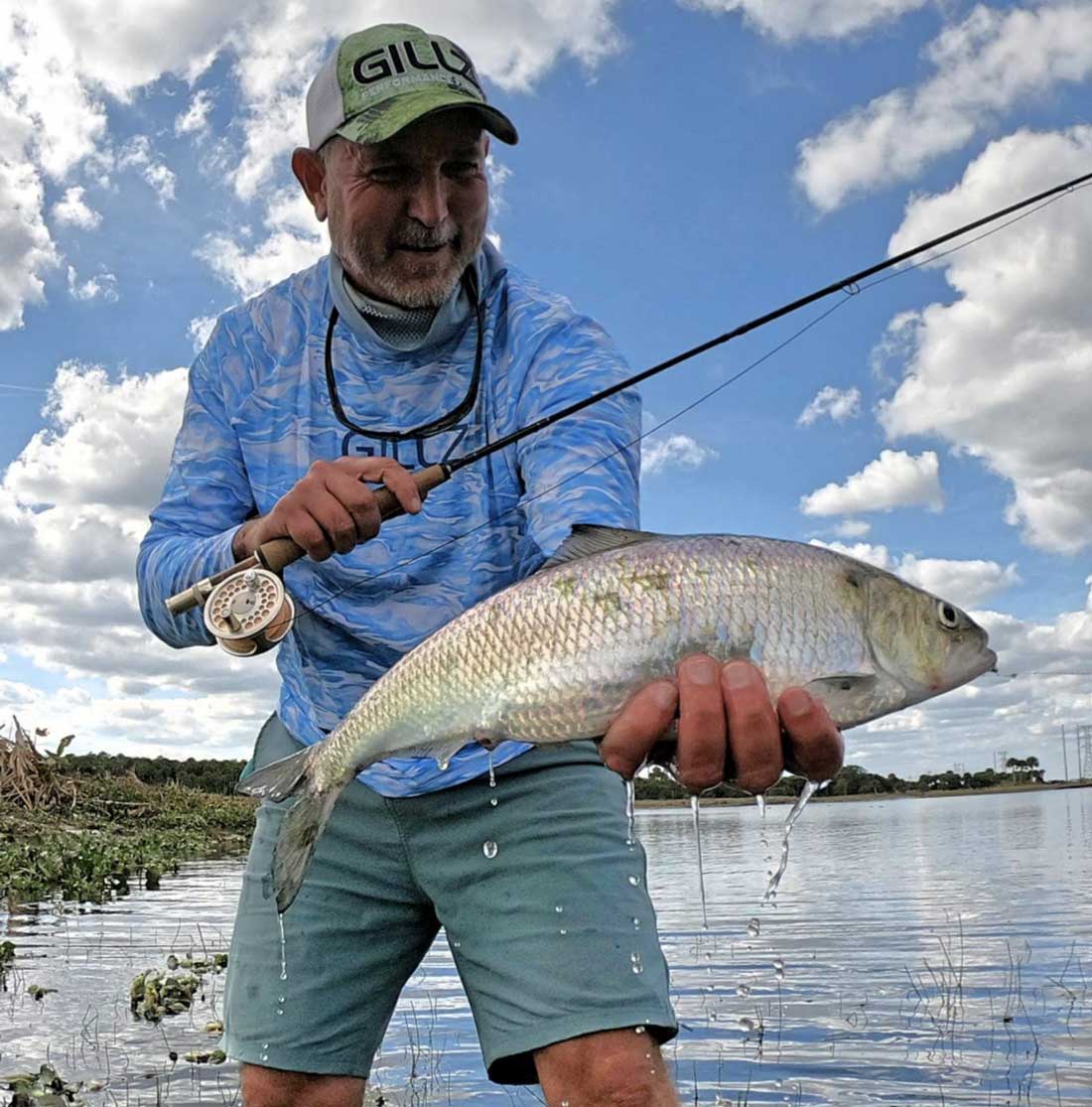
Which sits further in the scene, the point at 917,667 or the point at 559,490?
the point at 559,490

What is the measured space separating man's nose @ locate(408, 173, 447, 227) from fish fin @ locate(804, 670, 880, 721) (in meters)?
1.83

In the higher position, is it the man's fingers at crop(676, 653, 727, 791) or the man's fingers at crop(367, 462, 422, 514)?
the man's fingers at crop(367, 462, 422, 514)

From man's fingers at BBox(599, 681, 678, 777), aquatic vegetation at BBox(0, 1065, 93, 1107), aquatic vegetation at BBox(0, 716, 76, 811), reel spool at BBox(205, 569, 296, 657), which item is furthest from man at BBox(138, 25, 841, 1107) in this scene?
aquatic vegetation at BBox(0, 716, 76, 811)

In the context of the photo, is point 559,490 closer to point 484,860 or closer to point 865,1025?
point 484,860

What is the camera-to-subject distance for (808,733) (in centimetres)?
289

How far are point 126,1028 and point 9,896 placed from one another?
7734 mm

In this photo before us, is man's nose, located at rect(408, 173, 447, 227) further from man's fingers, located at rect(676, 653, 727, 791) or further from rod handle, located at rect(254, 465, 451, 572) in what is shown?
man's fingers, located at rect(676, 653, 727, 791)

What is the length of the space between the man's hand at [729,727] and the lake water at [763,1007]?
206 inches

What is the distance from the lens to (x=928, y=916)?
60.4 feet

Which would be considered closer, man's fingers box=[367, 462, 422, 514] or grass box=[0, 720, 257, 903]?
man's fingers box=[367, 462, 422, 514]

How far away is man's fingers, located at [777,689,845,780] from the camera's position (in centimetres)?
288

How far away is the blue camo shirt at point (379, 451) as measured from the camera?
3.84 meters

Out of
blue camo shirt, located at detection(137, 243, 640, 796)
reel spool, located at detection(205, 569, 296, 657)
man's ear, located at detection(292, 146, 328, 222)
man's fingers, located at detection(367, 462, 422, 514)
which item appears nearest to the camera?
man's fingers, located at detection(367, 462, 422, 514)

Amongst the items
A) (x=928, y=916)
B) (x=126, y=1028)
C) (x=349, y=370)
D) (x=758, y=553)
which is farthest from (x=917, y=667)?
(x=928, y=916)
